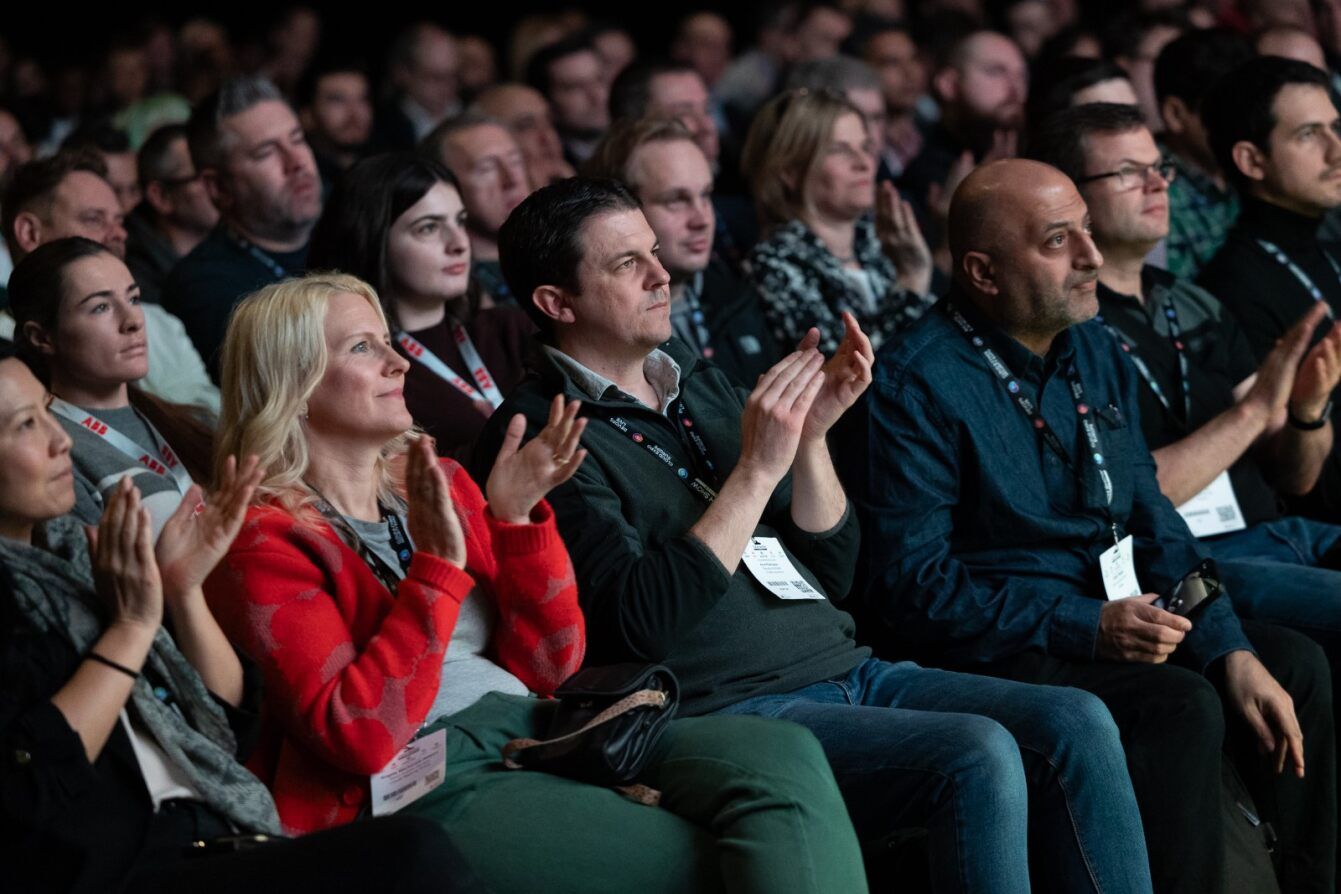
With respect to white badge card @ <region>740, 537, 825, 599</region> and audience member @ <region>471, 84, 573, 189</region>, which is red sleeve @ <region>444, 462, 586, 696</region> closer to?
white badge card @ <region>740, 537, 825, 599</region>

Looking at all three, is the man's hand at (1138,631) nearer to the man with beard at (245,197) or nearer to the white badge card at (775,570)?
the white badge card at (775,570)

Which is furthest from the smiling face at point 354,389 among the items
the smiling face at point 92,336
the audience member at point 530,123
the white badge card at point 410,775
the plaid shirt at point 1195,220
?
the audience member at point 530,123

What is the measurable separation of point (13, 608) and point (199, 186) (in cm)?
287

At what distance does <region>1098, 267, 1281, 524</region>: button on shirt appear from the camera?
11.6 ft

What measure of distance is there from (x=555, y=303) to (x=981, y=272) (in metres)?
0.81

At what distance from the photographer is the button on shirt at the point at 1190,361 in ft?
11.6

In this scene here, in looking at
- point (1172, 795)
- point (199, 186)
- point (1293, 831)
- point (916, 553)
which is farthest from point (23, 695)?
point (199, 186)

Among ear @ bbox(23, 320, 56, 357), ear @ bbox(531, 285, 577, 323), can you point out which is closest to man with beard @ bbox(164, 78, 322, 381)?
ear @ bbox(23, 320, 56, 357)

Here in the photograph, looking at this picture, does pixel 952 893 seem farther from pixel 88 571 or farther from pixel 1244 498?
pixel 1244 498

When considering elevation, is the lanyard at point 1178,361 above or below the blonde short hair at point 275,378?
below

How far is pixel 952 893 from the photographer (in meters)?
2.38

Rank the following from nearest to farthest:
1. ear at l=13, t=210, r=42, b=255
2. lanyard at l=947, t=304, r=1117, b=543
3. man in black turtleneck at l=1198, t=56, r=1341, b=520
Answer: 1. lanyard at l=947, t=304, r=1117, b=543
2. ear at l=13, t=210, r=42, b=255
3. man in black turtleneck at l=1198, t=56, r=1341, b=520

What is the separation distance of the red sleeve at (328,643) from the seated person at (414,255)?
1116 millimetres

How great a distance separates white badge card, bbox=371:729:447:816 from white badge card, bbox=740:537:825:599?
1.89 feet
